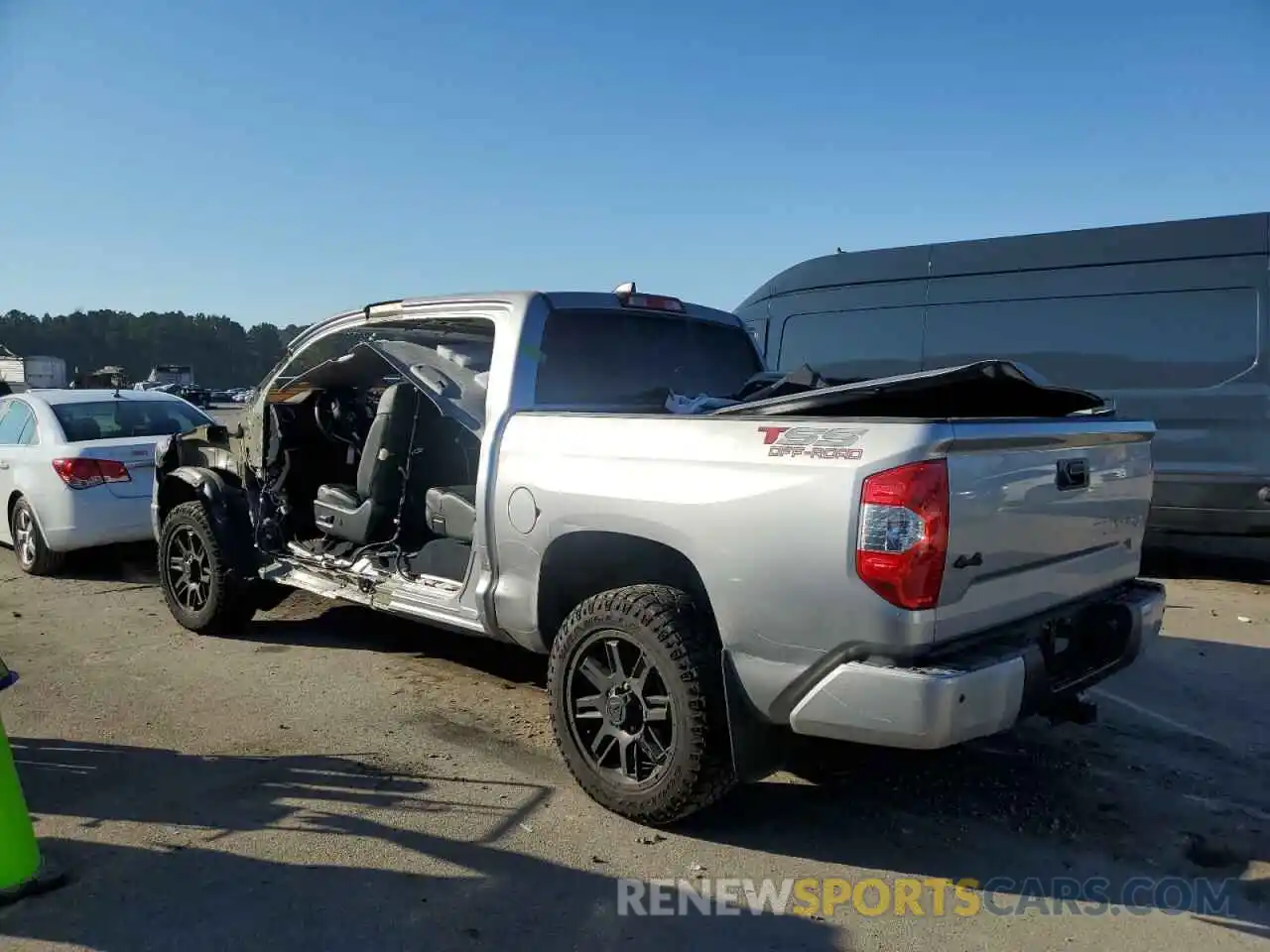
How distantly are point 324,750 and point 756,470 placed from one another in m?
2.40

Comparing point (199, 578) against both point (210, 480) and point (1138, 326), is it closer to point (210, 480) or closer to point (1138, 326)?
point (210, 480)

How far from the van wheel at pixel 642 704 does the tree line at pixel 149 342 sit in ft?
264

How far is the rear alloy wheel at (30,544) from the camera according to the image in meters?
7.89

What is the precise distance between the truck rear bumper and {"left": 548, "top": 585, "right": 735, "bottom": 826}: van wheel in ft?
1.19

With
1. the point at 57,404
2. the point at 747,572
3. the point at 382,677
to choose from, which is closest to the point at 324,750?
the point at 382,677

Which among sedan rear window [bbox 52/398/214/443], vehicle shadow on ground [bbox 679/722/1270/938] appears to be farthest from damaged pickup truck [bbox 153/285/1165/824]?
sedan rear window [bbox 52/398/214/443]

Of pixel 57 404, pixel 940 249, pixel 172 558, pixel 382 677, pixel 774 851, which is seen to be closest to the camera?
pixel 774 851

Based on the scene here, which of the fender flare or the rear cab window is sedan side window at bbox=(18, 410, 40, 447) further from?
the rear cab window

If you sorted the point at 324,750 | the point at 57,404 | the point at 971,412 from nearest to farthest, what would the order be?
the point at 971,412, the point at 324,750, the point at 57,404

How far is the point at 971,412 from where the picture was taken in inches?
151

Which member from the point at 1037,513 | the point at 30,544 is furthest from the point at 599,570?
the point at 30,544

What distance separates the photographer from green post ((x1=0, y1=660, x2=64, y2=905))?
2.98 m

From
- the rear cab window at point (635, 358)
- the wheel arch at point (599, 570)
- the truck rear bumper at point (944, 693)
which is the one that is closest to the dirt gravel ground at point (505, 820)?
the truck rear bumper at point (944, 693)

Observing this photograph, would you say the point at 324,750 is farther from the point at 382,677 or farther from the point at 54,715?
the point at 54,715
